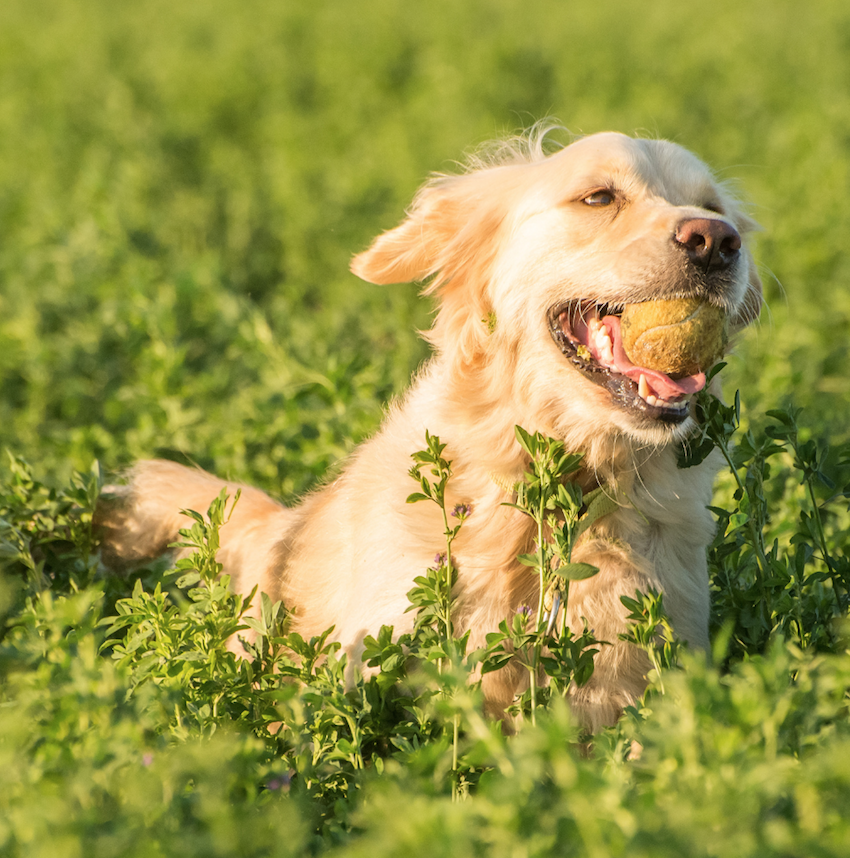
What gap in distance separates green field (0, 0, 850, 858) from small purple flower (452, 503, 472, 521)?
548 millimetres

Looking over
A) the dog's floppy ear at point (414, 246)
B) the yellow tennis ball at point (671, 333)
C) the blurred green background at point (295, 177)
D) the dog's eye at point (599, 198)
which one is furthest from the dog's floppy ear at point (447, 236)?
the blurred green background at point (295, 177)

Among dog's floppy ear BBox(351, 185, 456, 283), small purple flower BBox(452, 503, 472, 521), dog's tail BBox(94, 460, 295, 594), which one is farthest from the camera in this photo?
dog's tail BBox(94, 460, 295, 594)

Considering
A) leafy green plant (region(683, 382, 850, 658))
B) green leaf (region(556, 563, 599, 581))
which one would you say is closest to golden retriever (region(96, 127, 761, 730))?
leafy green plant (region(683, 382, 850, 658))

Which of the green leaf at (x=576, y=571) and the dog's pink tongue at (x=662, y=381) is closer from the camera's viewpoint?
the green leaf at (x=576, y=571)

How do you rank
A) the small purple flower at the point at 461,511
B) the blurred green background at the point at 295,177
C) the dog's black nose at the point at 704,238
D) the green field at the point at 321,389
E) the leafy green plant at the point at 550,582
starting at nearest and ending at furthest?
the green field at the point at 321,389, the leafy green plant at the point at 550,582, the small purple flower at the point at 461,511, the dog's black nose at the point at 704,238, the blurred green background at the point at 295,177

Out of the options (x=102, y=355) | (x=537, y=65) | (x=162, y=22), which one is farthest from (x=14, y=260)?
(x=162, y=22)

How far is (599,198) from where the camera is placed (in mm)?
3254

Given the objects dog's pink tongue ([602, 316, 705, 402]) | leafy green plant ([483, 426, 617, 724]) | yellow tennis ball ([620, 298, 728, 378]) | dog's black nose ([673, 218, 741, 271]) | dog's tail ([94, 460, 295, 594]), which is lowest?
dog's tail ([94, 460, 295, 594])

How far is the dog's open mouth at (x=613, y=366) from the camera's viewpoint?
3016 mm

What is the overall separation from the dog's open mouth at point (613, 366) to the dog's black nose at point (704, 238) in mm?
269

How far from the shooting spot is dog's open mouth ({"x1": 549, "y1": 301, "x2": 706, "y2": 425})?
3016mm

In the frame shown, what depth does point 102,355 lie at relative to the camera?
20.2 ft

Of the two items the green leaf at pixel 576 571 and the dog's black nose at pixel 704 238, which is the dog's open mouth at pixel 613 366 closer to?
the dog's black nose at pixel 704 238

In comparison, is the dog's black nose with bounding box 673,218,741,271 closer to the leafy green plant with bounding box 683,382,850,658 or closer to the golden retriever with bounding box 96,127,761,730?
the golden retriever with bounding box 96,127,761,730
